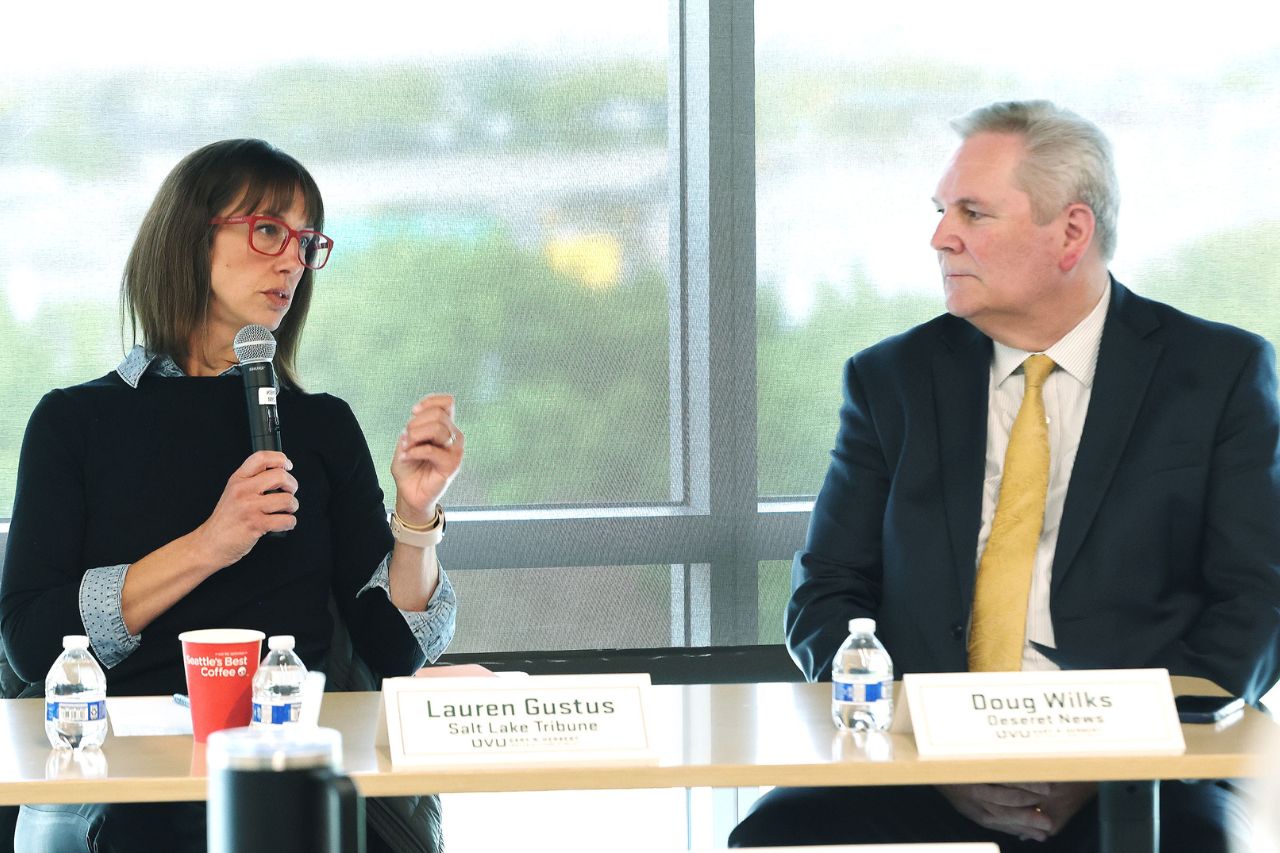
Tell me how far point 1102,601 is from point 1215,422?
0.34m

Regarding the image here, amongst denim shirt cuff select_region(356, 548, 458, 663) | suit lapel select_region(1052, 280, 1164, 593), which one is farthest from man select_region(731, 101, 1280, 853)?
denim shirt cuff select_region(356, 548, 458, 663)

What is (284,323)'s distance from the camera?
8.14ft

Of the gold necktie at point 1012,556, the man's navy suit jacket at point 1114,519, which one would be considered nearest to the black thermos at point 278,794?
the man's navy suit jacket at point 1114,519

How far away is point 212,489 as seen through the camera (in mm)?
2270

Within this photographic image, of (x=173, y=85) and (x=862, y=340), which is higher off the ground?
(x=173, y=85)

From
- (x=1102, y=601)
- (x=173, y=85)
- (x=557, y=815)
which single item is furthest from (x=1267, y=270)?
(x=173, y=85)

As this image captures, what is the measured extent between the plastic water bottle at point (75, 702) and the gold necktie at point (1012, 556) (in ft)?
4.32

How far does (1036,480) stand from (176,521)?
1336mm

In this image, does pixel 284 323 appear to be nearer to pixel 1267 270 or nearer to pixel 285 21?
pixel 285 21

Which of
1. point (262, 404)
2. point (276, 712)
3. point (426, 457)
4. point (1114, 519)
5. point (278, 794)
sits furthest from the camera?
point (1114, 519)

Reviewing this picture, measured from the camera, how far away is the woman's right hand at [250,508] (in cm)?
200

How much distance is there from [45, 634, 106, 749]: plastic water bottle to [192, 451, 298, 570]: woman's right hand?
0.43 metres

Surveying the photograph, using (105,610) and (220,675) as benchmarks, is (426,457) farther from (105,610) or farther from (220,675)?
(220,675)

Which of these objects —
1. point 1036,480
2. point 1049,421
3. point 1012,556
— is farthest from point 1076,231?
point 1012,556
